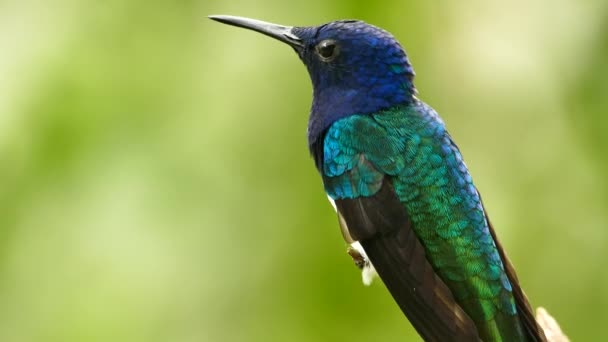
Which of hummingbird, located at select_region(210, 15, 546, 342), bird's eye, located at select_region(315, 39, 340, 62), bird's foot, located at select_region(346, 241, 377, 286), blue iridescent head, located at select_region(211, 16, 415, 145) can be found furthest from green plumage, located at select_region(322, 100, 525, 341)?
bird's eye, located at select_region(315, 39, 340, 62)

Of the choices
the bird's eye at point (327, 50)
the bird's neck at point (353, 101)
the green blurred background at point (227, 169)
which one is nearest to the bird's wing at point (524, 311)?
the green blurred background at point (227, 169)

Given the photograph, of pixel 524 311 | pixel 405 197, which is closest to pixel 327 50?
pixel 405 197

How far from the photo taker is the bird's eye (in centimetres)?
390

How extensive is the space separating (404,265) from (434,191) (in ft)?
0.95

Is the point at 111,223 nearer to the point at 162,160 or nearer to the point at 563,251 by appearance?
the point at 162,160

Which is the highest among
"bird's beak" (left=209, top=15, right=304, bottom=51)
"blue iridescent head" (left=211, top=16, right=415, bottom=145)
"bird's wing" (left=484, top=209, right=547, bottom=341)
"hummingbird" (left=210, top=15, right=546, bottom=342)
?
"bird's beak" (left=209, top=15, right=304, bottom=51)

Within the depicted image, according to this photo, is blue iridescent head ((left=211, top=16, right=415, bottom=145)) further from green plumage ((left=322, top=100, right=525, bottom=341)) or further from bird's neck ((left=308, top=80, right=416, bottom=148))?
green plumage ((left=322, top=100, right=525, bottom=341))

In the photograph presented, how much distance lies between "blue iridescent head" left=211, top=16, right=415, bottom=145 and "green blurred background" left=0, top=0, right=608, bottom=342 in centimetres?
10

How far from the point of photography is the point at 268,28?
3.94 metres

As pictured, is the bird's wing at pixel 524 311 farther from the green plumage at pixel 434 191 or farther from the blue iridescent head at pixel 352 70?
the blue iridescent head at pixel 352 70

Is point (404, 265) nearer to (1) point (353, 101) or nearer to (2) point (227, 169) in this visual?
(1) point (353, 101)

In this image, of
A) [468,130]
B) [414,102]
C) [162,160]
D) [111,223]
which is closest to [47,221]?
[111,223]

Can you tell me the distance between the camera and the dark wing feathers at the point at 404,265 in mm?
3229

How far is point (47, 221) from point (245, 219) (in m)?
0.78
